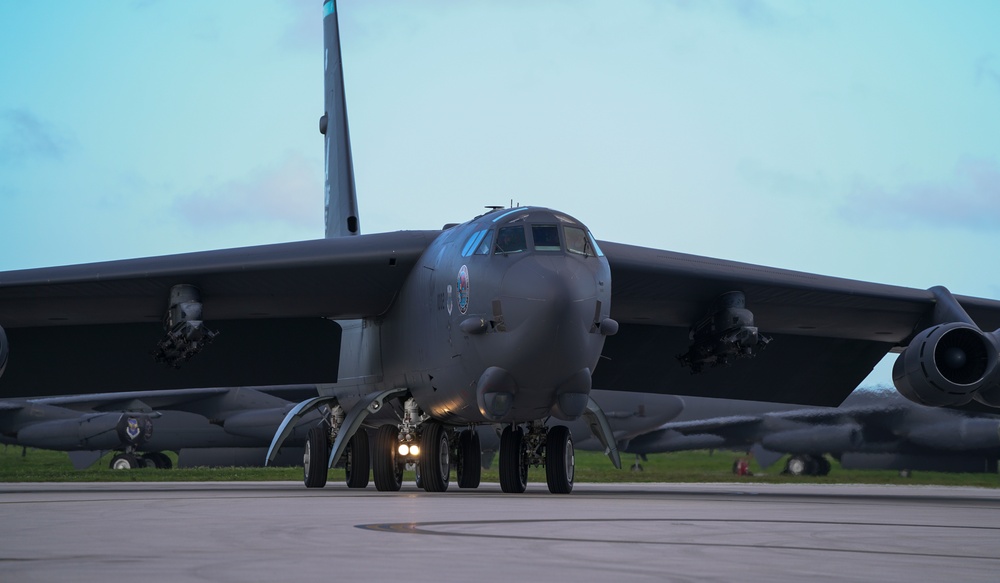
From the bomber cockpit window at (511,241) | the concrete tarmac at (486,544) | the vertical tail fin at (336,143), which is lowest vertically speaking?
the concrete tarmac at (486,544)

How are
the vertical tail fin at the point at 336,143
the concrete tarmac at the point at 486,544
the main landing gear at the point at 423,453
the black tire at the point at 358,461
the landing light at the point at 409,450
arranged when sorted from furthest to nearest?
1. the vertical tail fin at the point at 336,143
2. the black tire at the point at 358,461
3. the landing light at the point at 409,450
4. the main landing gear at the point at 423,453
5. the concrete tarmac at the point at 486,544

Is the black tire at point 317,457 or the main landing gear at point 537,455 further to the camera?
the black tire at point 317,457

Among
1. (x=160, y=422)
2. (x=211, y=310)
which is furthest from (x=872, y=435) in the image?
(x=160, y=422)

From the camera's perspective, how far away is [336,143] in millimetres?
22750

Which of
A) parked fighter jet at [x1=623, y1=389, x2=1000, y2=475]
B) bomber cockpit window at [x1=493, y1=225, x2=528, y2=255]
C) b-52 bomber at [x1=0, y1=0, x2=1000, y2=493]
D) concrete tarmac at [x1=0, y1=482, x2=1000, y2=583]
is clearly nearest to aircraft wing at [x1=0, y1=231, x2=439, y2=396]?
b-52 bomber at [x1=0, y1=0, x2=1000, y2=493]

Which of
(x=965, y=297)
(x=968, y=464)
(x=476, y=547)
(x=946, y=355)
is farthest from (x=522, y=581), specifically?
(x=968, y=464)

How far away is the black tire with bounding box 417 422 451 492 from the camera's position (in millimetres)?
16656

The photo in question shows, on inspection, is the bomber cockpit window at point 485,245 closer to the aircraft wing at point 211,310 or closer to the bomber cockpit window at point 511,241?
the bomber cockpit window at point 511,241

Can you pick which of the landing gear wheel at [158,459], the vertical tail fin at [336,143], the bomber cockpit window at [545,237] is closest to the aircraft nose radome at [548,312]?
the bomber cockpit window at [545,237]

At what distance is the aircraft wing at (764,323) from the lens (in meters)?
18.0

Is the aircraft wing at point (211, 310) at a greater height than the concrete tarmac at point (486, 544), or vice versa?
the aircraft wing at point (211, 310)

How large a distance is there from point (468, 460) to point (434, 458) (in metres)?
1.45

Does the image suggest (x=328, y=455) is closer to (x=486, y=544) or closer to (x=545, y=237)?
(x=545, y=237)

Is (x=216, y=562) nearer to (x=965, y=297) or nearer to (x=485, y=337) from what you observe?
(x=485, y=337)
